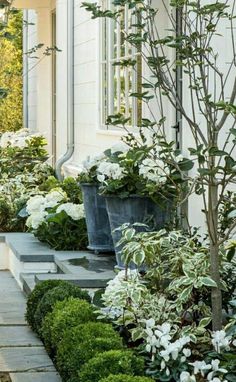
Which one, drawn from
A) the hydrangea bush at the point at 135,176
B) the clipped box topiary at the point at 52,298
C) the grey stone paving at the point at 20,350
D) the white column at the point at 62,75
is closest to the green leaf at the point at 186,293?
the grey stone paving at the point at 20,350

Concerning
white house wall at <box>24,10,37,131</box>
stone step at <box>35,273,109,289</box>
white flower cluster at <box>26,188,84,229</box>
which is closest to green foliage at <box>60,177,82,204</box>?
white flower cluster at <box>26,188,84,229</box>

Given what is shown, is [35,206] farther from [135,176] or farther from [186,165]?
[186,165]

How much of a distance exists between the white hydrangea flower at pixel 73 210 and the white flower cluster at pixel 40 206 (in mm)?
338

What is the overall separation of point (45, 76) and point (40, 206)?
722 centimetres

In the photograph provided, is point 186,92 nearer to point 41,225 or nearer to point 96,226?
point 96,226

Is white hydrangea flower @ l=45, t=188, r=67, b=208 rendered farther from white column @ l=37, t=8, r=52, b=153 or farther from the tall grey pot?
white column @ l=37, t=8, r=52, b=153

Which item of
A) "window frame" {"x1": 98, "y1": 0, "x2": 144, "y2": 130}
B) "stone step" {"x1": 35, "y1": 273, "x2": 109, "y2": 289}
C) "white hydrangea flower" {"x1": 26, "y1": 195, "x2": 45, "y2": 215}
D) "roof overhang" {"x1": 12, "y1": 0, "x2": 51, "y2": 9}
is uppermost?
"roof overhang" {"x1": 12, "y1": 0, "x2": 51, "y2": 9}

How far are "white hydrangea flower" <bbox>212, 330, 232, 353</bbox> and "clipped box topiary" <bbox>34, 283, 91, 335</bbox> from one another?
1.55 meters

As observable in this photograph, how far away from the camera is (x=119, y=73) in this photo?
1130 centimetres

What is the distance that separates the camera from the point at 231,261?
6.48 meters

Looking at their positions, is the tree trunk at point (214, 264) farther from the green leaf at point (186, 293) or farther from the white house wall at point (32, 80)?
the white house wall at point (32, 80)

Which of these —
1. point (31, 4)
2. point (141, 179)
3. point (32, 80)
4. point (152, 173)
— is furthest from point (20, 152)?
A: point (152, 173)

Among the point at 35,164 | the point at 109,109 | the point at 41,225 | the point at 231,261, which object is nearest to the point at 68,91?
the point at 35,164

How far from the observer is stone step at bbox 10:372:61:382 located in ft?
19.1
